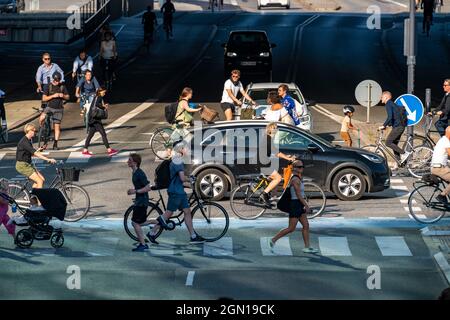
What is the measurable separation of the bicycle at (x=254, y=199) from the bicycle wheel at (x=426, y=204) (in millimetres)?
1616

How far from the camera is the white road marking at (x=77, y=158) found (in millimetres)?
28562

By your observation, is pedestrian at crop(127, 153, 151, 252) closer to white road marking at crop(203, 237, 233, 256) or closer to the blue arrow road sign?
white road marking at crop(203, 237, 233, 256)

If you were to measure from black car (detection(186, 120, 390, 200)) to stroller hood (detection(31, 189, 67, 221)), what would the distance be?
3.74 m

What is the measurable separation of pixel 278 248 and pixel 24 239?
4023 millimetres

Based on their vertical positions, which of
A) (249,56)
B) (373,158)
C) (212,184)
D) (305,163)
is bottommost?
(249,56)

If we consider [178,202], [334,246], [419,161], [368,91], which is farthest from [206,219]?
[368,91]

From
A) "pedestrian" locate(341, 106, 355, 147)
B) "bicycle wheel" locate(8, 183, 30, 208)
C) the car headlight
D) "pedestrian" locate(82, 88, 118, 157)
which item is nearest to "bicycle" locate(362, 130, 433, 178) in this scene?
"pedestrian" locate(341, 106, 355, 147)

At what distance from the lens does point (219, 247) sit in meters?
19.9

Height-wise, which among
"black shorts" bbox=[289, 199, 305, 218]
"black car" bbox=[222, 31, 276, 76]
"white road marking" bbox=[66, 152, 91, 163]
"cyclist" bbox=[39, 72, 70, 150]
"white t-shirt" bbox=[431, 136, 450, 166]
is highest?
"white t-shirt" bbox=[431, 136, 450, 166]

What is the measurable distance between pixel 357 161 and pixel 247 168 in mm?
2070

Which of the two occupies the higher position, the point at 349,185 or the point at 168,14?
the point at 349,185

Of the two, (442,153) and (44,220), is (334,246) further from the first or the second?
(44,220)

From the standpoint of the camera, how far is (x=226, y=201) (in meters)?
23.6

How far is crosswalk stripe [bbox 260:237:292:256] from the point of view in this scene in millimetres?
19406
